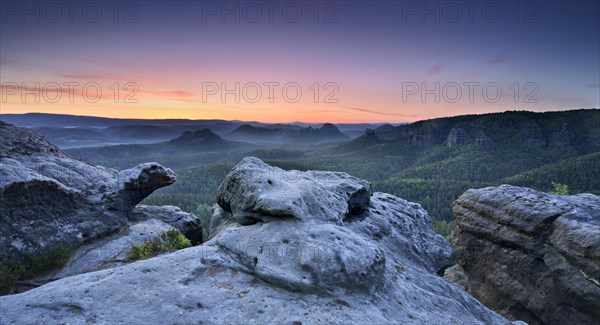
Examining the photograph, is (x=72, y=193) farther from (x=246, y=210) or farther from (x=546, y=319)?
(x=546, y=319)

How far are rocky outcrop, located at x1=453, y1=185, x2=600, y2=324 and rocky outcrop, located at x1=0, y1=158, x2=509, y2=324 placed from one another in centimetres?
909

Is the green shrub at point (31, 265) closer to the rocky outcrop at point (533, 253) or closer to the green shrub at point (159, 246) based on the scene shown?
the green shrub at point (159, 246)

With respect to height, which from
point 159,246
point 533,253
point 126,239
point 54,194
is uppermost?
point 54,194

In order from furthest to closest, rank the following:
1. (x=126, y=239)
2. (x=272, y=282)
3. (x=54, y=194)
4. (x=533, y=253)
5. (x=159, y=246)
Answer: (x=533, y=253) < (x=126, y=239) < (x=159, y=246) < (x=54, y=194) < (x=272, y=282)

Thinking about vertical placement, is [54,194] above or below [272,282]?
above

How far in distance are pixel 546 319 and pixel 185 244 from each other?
22626 mm

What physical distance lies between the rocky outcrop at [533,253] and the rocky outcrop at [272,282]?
909 cm

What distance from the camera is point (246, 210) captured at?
48.4 feet

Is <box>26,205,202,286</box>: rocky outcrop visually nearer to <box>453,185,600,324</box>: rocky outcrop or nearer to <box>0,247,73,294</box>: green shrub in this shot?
<box>0,247,73,294</box>: green shrub

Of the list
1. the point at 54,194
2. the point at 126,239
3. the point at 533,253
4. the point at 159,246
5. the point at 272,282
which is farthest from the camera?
the point at 533,253

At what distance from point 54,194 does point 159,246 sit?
17.5 ft

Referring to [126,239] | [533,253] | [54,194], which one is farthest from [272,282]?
[533,253]

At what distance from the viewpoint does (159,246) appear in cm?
1614

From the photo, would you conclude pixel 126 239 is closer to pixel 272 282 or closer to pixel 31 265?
pixel 31 265
